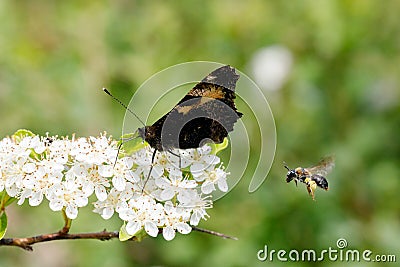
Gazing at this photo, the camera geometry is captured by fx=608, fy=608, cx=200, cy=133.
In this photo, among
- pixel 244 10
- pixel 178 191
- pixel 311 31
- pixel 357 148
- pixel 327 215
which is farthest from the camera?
pixel 244 10

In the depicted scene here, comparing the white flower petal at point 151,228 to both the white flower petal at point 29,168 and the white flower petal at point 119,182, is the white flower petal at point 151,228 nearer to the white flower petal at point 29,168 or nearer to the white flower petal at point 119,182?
the white flower petal at point 119,182

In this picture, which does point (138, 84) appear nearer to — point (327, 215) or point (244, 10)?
point (244, 10)

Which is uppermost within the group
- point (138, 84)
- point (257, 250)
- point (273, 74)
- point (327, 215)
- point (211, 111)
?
point (273, 74)

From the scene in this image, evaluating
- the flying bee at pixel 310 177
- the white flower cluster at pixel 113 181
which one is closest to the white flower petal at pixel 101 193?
the white flower cluster at pixel 113 181

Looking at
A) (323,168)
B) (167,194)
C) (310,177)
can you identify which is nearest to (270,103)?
(323,168)

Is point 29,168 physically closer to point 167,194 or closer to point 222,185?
point 167,194

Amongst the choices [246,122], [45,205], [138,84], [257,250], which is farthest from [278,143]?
[45,205]
